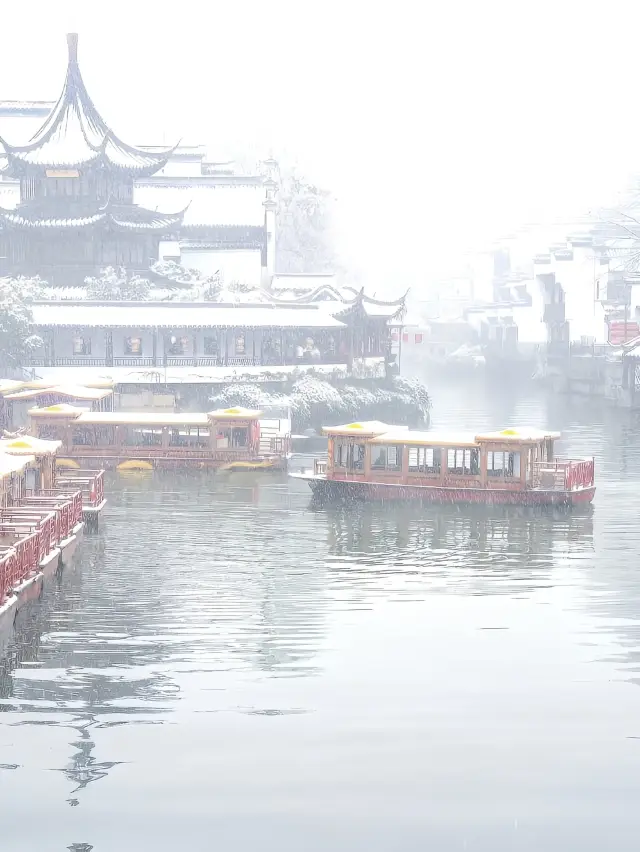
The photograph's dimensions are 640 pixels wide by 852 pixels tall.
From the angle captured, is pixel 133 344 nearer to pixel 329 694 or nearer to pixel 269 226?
pixel 269 226

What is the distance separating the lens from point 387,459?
55.9m

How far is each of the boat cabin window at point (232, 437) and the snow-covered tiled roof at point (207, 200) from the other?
4988 cm

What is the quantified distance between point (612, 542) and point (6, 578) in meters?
20.2

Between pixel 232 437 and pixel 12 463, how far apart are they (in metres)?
22.2

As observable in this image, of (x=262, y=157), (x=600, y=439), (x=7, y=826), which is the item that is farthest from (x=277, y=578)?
(x=262, y=157)

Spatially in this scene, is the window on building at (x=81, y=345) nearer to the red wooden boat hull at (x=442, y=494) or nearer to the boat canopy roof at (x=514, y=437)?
the red wooden boat hull at (x=442, y=494)

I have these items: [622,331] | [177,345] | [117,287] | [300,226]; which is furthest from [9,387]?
[300,226]

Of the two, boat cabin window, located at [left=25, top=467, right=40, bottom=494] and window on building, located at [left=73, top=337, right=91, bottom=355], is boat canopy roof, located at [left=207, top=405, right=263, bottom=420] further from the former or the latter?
window on building, located at [left=73, top=337, right=91, bottom=355]

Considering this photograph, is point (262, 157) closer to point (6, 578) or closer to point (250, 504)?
point (250, 504)

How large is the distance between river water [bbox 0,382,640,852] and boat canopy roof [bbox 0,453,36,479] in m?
2.97

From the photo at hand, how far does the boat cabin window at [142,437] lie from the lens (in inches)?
2584

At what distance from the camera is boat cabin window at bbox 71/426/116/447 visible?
65.8m

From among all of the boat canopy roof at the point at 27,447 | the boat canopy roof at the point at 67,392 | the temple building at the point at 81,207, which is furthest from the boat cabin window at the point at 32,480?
the temple building at the point at 81,207

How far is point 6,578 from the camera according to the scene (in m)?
32.8
